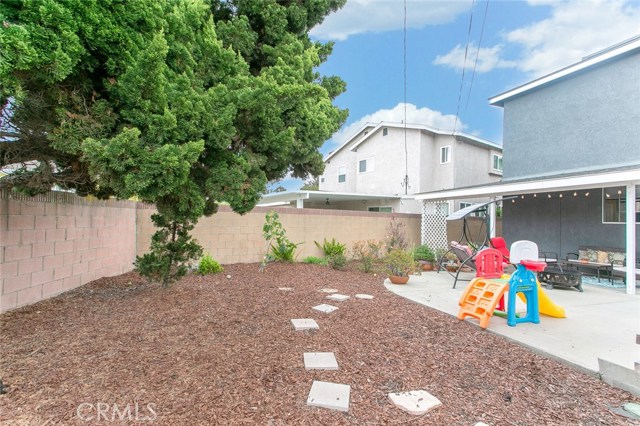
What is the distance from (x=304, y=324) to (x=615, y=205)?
9.38m

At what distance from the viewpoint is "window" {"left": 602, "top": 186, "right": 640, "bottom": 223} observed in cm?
865

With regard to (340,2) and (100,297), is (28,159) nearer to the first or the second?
(100,297)

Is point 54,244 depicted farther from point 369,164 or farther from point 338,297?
point 369,164

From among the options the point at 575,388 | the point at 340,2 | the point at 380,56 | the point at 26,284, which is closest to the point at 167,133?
the point at 26,284

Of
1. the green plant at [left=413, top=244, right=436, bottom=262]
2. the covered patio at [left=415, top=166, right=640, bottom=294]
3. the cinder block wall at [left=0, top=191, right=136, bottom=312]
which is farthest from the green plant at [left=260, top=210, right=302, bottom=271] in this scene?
the covered patio at [left=415, top=166, right=640, bottom=294]

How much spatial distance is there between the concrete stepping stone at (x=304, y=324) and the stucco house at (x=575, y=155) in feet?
22.2

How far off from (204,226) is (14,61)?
21.7 feet

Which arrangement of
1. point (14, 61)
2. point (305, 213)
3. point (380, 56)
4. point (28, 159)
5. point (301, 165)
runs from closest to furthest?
point (14, 61) < point (28, 159) < point (301, 165) < point (305, 213) < point (380, 56)

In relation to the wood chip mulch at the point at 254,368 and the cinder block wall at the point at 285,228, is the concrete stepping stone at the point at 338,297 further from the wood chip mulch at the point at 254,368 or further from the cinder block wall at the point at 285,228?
the cinder block wall at the point at 285,228

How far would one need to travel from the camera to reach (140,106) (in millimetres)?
3402

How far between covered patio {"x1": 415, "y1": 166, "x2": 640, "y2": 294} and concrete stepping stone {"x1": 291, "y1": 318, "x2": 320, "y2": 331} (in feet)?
22.2

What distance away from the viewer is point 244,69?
4.78 meters

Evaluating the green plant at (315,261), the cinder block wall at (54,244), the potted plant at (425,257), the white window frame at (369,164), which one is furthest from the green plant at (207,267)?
the white window frame at (369,164)
